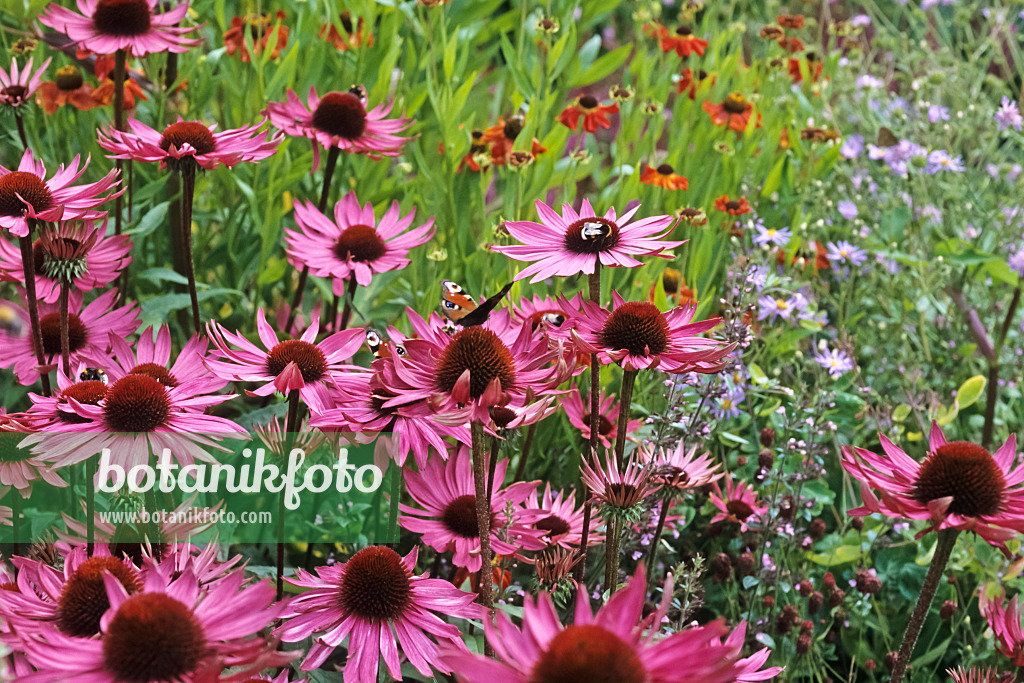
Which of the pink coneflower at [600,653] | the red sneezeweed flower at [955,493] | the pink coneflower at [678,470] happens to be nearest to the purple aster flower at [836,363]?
Answer: the pink coneflower at [678,470]

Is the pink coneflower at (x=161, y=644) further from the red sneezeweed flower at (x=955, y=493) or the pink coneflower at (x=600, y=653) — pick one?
the red sneezeweed flower at (x=955, y=493)

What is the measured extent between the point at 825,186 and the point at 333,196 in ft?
4.31

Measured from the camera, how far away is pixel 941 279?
5.98 feet

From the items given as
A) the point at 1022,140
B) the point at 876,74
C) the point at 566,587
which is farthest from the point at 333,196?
the point at 876,74

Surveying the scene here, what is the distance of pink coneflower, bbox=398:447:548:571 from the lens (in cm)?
95

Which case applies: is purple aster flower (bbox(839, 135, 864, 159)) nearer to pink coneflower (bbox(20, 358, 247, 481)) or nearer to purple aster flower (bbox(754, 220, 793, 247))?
purple aster flower (bbox(754, 220, 793, 247))

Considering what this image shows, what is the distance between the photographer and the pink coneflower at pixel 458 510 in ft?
3.12

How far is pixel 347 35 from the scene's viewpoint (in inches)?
77.7

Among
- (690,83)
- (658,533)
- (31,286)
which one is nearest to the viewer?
(31,286)

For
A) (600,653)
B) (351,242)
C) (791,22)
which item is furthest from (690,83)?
(600,653)

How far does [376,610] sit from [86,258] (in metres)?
0.56

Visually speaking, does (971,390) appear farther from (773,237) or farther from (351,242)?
(351,242)

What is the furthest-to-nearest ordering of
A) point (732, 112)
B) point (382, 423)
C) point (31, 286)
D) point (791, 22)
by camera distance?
1. point (791, 22)
2. point (732, 112)
3. point (31, 286)
4. point (382, 423)

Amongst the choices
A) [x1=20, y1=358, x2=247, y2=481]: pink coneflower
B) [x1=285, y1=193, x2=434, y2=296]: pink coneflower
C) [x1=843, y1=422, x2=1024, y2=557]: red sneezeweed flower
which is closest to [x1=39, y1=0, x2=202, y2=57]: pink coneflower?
[x1=285, y1=193, x2=434, y2=296]: pink coneflower
